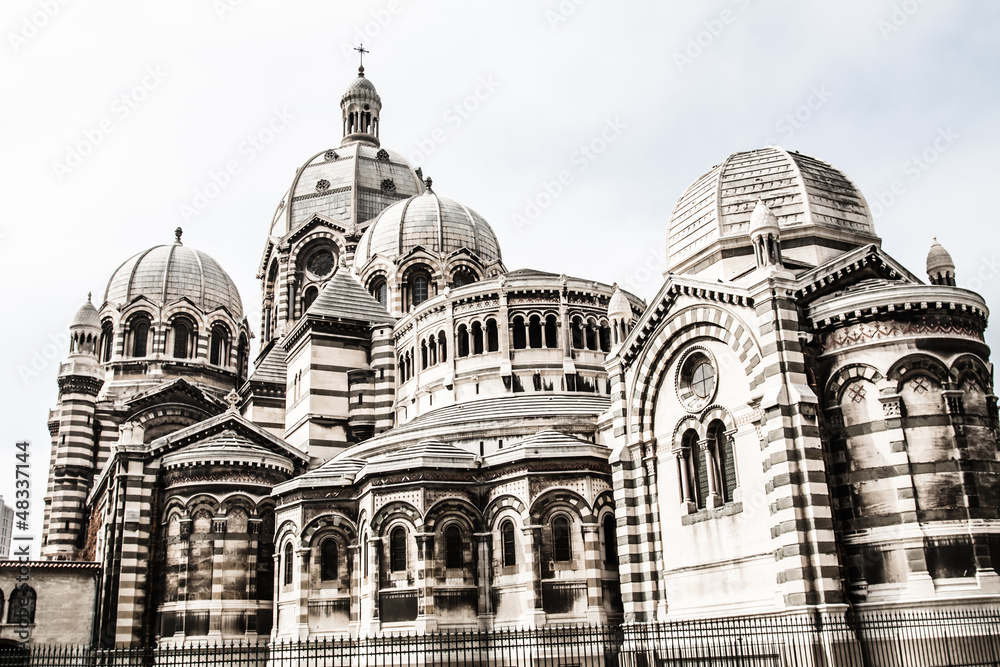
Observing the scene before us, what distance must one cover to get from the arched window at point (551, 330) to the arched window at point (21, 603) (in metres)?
23.0

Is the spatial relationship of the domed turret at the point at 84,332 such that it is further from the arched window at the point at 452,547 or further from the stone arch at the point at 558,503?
the stone arch at the point at 558,503

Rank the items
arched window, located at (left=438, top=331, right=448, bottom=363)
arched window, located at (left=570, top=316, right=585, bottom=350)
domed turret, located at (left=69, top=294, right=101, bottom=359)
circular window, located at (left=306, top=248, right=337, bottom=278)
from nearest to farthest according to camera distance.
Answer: arched window, located at (left=570, top=316, right=585, bottom=350), arched window, located at (left=438, top=331, right=448, bottom=363), domed turret, located at (left=69, top=294, right=101, bottom=359), circular window, located at (left=306, top=248, right=337, bottom=278)

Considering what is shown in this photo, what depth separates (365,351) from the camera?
43.8 m

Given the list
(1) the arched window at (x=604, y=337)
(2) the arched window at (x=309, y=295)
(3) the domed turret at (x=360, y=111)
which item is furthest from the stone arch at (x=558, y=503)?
(3) the domed turret at (x=360, y=111)

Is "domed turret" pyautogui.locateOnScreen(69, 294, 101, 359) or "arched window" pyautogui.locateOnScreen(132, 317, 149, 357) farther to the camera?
"arched window" pyautogui.locateOnScreen(132, 317, 149, 357)

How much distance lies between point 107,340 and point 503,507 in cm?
3534

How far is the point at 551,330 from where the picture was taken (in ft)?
130

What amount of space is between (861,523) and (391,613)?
47.4 ft

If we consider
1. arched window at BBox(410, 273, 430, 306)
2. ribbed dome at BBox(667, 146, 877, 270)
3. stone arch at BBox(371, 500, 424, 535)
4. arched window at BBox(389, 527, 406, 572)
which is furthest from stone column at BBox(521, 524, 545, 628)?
arched window at BBox(410, 273, 430, 306)

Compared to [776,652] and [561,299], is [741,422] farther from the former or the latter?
[561,299]

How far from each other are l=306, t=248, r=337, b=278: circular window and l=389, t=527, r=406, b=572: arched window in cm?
2944

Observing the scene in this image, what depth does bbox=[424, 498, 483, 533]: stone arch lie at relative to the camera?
2992 cm

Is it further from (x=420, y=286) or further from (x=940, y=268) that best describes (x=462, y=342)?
(x=940, y=268)

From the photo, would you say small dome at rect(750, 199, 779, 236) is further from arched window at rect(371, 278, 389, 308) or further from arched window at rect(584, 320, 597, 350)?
arched window at rect(371, 278, 389, 308)
